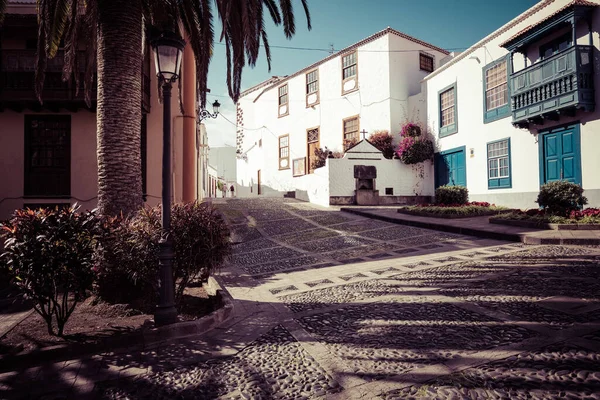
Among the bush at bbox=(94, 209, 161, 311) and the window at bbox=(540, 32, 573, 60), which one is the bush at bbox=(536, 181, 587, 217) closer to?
the window at bbox=(540, 32, 573, 60)

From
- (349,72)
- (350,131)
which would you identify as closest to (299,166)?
(350,131)

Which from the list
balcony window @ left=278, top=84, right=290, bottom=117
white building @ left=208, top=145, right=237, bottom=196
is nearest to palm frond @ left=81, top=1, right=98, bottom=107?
balcony window @ left=278, top=84, right=290, bottom=117

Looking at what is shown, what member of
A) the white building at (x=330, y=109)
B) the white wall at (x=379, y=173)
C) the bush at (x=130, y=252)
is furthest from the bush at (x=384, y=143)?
the bush at (x=130, y=252)

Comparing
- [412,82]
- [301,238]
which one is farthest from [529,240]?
[412,82]

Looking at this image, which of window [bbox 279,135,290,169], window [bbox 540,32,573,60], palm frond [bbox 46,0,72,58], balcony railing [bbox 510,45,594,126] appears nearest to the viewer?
palm frond [bbox 46,0,72,58]

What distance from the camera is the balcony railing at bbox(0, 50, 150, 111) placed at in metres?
10.1

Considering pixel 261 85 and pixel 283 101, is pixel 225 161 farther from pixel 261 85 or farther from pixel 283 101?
pixel 283 101

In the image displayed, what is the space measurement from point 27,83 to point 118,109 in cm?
719

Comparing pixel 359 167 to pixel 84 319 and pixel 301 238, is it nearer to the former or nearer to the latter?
pixel 301 238

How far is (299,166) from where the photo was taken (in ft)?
76.5

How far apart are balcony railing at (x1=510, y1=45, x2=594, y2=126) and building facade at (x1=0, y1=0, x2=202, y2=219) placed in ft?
37.0

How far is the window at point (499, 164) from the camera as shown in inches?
530

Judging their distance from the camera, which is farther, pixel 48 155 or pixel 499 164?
pixel 499 164

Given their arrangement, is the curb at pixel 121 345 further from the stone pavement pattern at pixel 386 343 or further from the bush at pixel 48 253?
the bush at pixel 48 253
